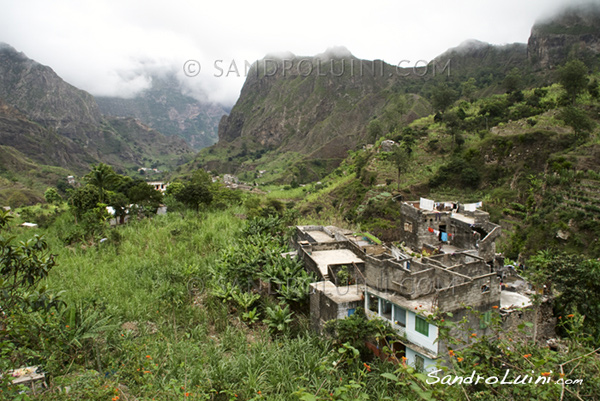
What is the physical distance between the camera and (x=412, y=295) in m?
9.08

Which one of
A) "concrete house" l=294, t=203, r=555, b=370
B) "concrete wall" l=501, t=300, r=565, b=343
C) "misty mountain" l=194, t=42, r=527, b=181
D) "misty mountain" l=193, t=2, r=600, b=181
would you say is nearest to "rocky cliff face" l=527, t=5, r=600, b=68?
"misty mountain" l=193, t=2, r=600, b=181

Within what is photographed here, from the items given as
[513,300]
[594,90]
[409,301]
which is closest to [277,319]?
[409,301]

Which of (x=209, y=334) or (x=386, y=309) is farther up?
(x=386, y=309)

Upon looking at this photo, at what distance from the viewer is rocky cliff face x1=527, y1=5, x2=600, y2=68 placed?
63625 mm

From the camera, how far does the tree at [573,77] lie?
97.6 feet

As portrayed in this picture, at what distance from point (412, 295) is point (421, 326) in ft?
2.93

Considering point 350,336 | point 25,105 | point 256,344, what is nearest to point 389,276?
point 350,336

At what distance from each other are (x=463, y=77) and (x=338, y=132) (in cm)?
3393

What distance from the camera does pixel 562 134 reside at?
92.9ft

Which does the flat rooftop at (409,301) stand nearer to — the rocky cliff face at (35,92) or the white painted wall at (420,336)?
the white painted wall at (420,336)

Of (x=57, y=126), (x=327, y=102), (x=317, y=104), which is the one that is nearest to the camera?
(x=327, y=102)

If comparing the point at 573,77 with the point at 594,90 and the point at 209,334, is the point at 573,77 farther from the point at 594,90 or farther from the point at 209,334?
the point at 209,334

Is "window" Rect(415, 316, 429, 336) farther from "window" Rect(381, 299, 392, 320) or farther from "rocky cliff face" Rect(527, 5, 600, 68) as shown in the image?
"rocky cliff face" Rect(527, 5, 600, 68)

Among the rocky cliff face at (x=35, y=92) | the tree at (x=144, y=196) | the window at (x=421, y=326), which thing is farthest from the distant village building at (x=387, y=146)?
the rocky cliff face at (x=35, y=92)
